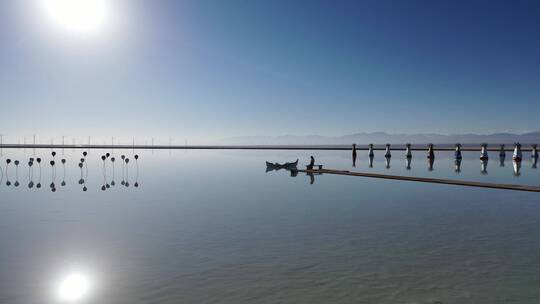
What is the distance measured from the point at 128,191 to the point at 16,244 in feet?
64.8

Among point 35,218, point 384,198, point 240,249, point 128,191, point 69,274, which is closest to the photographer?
point 69,274

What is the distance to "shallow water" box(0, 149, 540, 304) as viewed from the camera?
1098 centimetres

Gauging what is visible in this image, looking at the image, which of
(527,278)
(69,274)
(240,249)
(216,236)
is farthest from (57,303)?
(527,278)

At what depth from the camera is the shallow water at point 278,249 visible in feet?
36.0

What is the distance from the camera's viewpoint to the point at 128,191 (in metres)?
35.8

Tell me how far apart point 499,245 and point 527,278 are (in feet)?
12.7

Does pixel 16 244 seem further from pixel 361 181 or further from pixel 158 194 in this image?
pixel 361 181

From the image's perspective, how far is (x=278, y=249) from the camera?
49.5 ft

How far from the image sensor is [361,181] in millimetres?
41000

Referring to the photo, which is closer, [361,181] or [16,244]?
[16,244]

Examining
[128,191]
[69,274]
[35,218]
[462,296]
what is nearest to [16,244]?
[69,274]

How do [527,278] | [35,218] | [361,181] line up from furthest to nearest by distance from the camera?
1. [361,181]
2. [35,218]
3. [527,278]

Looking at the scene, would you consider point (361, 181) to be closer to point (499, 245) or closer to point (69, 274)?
point (499, 245)

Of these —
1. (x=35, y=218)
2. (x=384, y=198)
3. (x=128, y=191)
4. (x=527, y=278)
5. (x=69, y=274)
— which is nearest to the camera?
(x=527, y=278)
